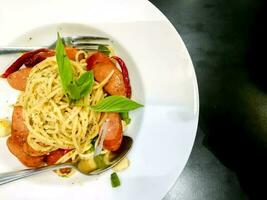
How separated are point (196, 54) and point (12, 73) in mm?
953

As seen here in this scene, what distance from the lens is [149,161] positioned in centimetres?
177

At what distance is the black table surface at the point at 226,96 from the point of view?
6.61ft

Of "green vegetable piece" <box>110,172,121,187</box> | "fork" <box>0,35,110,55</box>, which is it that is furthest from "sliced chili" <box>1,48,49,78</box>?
"green vegetable piece" <box>110,172,121,187</box>

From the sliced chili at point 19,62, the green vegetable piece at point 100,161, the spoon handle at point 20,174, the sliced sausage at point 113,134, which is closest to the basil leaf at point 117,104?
the sliced sausage at point 113,134

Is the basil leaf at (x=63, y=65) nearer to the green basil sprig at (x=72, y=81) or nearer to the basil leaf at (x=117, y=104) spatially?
the green basil sprig at (x=72, y=81)

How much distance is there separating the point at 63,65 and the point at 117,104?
289mm

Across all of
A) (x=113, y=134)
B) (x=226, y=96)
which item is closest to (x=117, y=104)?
(x=113, y=134)

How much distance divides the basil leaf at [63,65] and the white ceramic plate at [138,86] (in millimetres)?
282

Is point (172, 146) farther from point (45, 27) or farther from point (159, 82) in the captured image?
point (45, 27)

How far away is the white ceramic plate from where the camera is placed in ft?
5.78

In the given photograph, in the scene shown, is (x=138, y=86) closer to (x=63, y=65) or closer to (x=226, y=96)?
(x=63, y=65)

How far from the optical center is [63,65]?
167 centimetres

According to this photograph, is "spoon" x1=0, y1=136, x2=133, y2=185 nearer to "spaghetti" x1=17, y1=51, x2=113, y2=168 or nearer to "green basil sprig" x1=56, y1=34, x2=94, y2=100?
"spaghetti" x1=17, y1=51, x2=113, y2=168

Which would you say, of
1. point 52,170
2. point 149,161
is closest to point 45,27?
point 52,170
